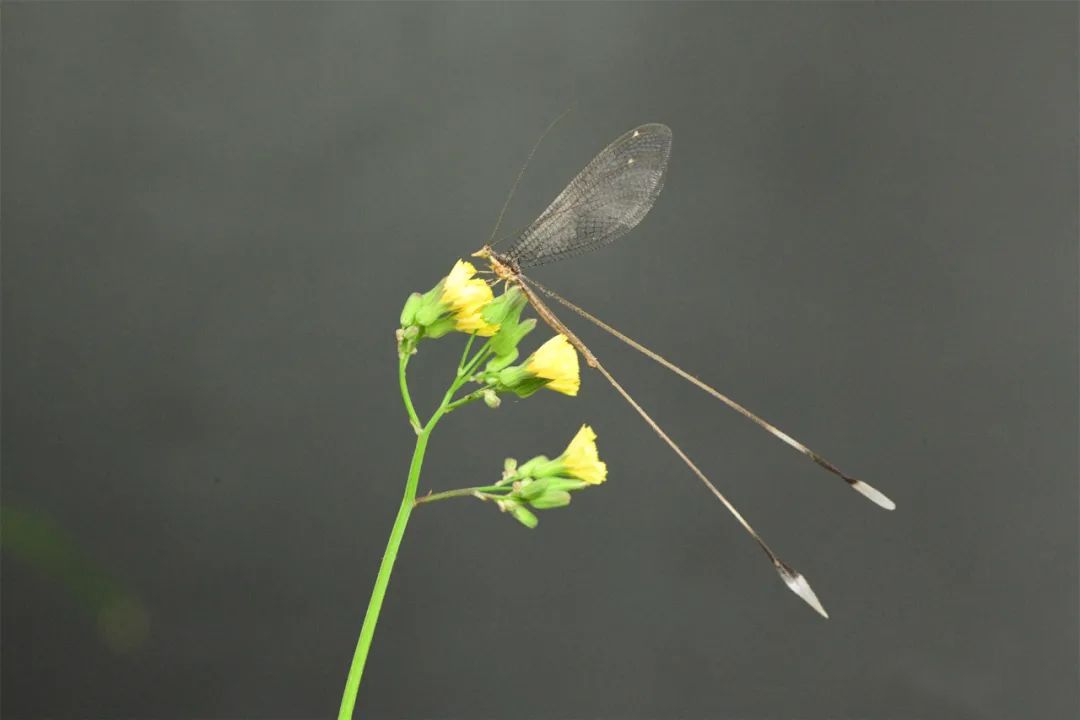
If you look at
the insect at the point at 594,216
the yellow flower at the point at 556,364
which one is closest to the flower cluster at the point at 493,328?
the yellow flower at the point at 556,364

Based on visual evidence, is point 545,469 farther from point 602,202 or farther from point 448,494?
point 602,202

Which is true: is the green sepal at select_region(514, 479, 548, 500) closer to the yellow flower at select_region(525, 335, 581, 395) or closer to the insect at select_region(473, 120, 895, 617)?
the yellow flower at select_region(525, 335, 581, 395)

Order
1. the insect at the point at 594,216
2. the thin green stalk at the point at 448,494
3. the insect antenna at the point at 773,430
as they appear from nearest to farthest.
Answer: the thin green stalk at the point at 448,494 < the insect antenna at the point at 773,430 < the insect at the point at 594,216

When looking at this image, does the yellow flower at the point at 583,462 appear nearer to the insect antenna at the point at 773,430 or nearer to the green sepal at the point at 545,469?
the green sepal at the point at 545,469

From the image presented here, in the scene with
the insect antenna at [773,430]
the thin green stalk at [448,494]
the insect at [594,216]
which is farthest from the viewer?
the insect at [594,216]

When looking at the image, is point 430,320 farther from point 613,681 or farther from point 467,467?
point 613,681

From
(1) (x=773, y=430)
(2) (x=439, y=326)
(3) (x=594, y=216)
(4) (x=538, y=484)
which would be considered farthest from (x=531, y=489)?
(3) (x=594, y=216)

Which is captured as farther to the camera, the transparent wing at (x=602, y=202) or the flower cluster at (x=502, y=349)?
the transparent wing at (x=602, y=202)
